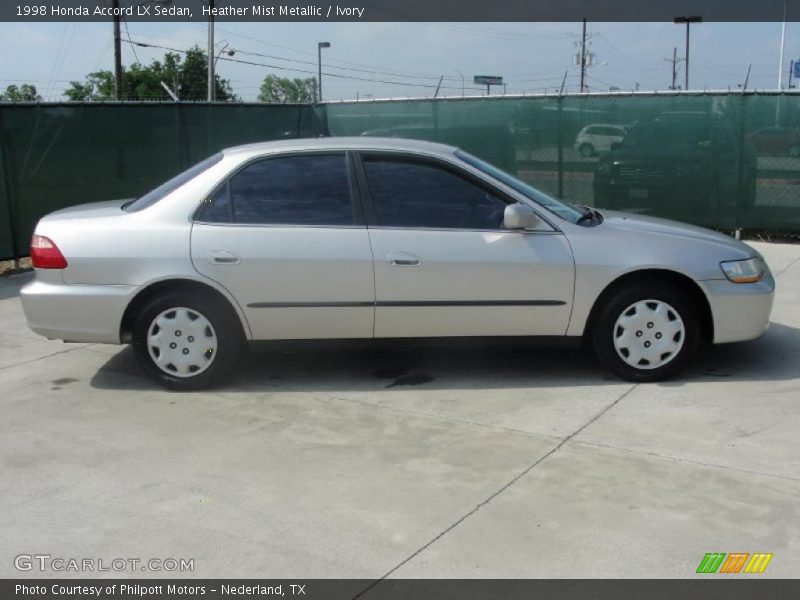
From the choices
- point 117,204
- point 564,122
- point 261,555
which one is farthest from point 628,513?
point 564,122

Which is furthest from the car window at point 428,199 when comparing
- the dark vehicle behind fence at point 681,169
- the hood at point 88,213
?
the dark vehicle behind fence at point 681,169

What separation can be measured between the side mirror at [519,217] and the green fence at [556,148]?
21.4ft

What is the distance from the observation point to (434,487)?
4.31 metres

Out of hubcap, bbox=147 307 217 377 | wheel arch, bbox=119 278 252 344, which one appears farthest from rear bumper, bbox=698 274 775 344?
hubcap, bbox=147 307 217 377

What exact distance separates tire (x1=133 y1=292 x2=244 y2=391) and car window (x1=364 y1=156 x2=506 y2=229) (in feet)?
3.94

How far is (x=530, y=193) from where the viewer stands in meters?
6.05

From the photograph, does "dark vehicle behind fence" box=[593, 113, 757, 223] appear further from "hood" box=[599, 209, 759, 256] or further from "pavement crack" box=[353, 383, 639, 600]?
"pavement crack" box=[353, 383, 639, 600]

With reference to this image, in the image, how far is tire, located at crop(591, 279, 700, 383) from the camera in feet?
18.7

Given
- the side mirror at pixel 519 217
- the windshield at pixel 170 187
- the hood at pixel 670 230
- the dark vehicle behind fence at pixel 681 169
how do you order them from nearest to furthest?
1. the side mirror at pixel 519 217
2. the hood at pixel 670 230
3. the windshield at pixel 170 187
4. the dark vehicle behind fence at pixel 681 169

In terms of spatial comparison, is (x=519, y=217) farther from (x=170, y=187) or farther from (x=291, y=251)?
(x=170, y=187)

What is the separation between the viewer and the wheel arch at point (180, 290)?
570 centimetres

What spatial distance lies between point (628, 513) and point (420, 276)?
216cm

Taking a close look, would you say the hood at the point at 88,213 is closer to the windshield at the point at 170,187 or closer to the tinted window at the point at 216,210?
the windshield at the point at 170,187
